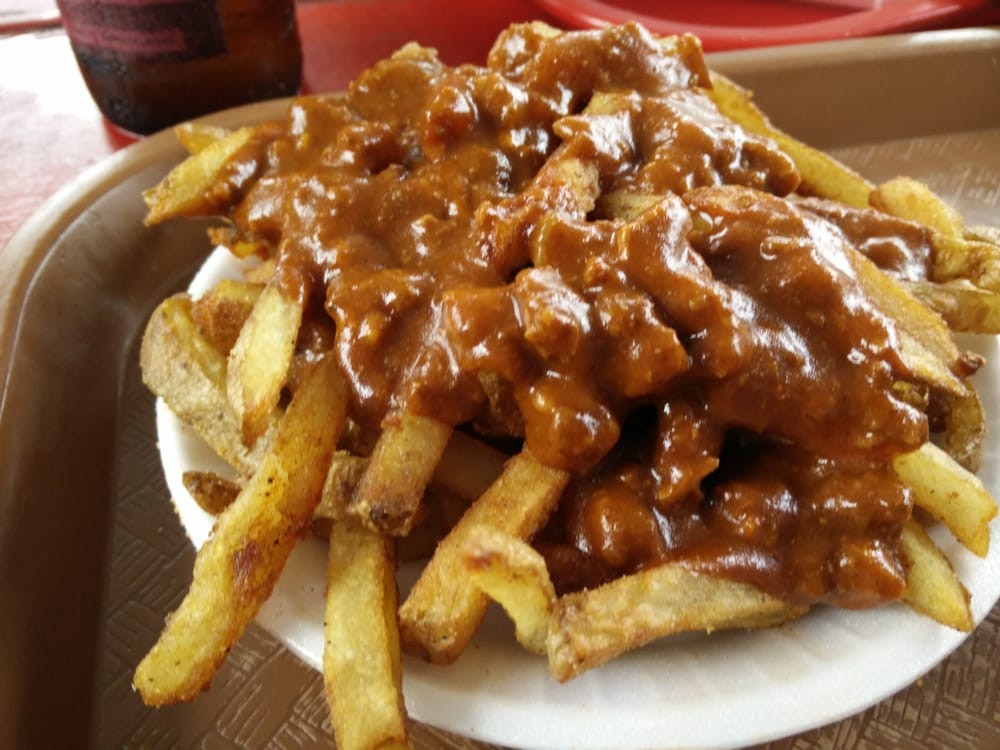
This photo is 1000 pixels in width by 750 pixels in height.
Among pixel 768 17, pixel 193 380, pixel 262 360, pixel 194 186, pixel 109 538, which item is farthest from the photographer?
pixel 768 17

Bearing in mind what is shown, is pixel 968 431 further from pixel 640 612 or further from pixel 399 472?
pixel 399 472

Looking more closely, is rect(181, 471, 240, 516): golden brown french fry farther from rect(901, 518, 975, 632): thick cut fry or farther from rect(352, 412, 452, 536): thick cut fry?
rect(901, 518, 975, 632): thick cut fry

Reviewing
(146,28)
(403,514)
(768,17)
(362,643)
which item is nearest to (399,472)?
(403,514)

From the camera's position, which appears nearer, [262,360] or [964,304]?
[262,360]

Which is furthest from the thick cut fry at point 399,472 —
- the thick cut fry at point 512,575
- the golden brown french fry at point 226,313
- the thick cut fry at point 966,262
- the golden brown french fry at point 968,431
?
the thick cut fry at point 966,262

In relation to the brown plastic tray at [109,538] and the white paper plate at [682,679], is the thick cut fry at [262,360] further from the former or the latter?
the brown plastic tray at [109,538]

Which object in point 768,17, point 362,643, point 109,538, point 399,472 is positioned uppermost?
point 399,472
